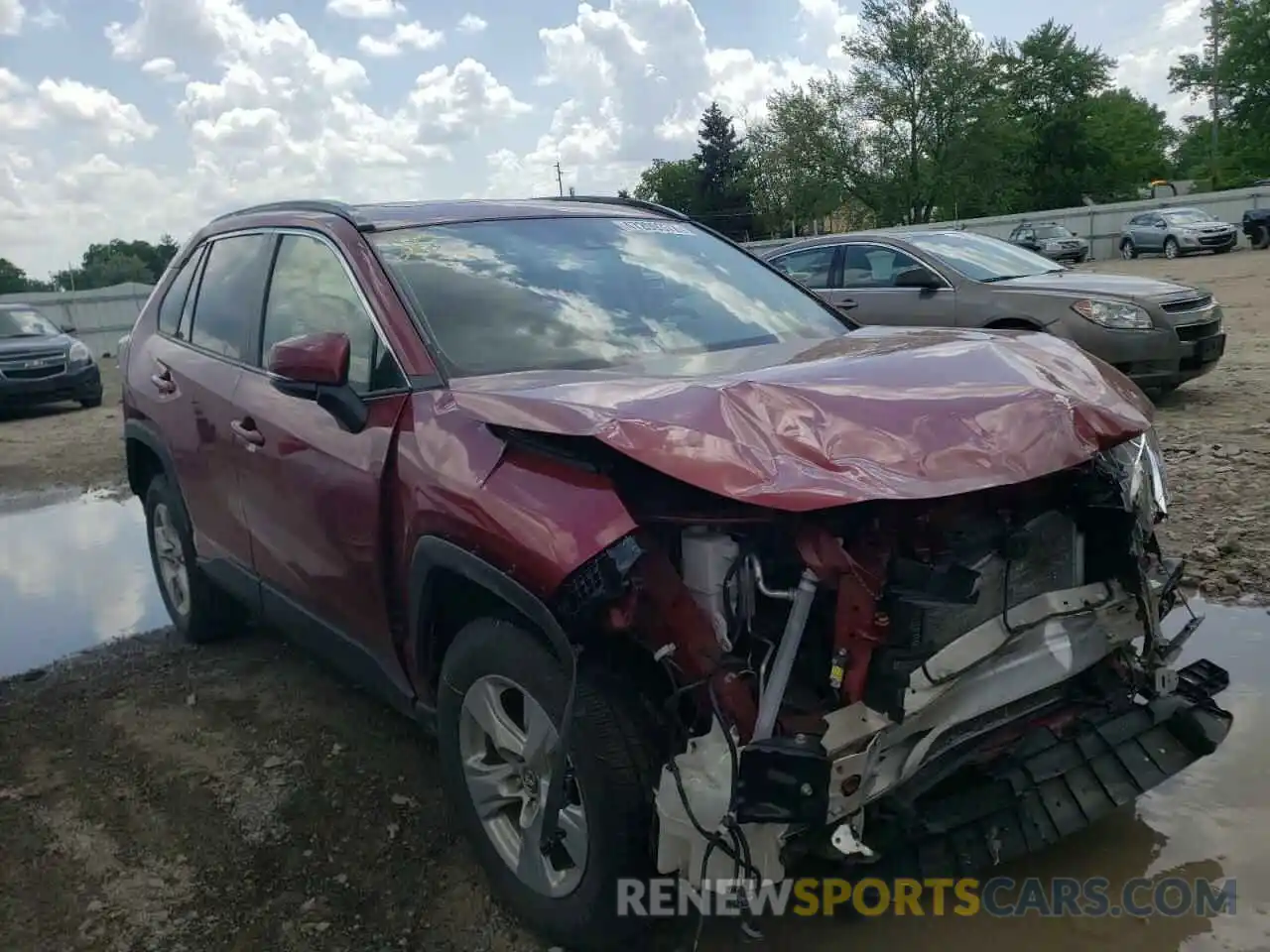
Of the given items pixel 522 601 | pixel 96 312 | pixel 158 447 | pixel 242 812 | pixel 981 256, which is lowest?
pixel 242 812

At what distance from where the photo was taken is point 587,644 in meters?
2.51

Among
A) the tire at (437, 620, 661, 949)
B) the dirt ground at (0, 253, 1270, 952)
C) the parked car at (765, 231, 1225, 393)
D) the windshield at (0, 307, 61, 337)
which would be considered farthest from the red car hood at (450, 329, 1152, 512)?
the windshield at (0, 307, 61, 337)

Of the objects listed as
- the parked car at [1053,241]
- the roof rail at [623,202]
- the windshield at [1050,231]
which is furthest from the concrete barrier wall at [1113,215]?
the roof rail at [623,202]

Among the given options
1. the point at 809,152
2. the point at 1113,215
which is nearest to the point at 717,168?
the point at 809,152

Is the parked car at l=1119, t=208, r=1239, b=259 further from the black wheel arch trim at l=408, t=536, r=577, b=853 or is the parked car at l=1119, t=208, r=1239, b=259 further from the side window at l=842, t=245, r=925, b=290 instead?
the black wheel arch trim at l=408, t=536, r=577, b=853

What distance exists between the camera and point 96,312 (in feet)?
95.5

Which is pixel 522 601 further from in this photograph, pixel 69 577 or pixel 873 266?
pixel 873 266

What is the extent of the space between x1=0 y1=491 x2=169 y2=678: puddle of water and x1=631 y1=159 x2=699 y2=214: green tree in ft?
234

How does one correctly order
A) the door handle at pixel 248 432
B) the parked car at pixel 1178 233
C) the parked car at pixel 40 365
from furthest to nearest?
the parked car at pixel 1178 233 < the parked car at pixel 40 365 < the door handle at pixel 248 432

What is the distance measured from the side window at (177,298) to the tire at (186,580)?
0.72 metres

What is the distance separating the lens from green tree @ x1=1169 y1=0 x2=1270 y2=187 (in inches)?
2179

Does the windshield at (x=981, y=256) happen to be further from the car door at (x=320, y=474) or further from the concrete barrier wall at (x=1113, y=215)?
the concrete barrier wall at (x=1113, y=215)

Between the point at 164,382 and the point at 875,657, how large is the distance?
11.8 ft

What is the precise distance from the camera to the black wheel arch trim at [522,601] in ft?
7.95
